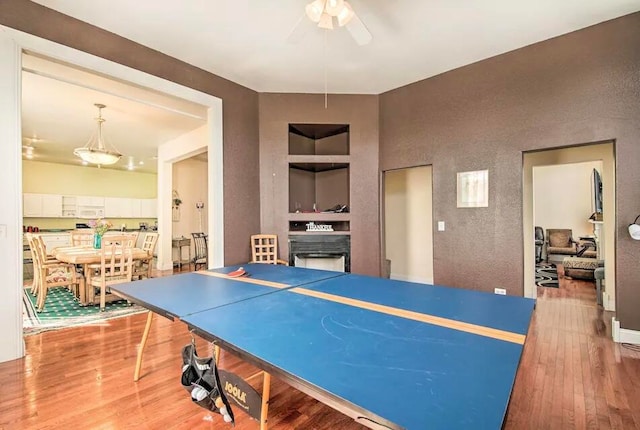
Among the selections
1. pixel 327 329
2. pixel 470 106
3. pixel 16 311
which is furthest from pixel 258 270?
pixel 470 106

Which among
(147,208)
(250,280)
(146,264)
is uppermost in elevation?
(147,208)

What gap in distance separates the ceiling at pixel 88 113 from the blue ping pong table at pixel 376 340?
2988 millimetres

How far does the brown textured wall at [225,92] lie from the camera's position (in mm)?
2783

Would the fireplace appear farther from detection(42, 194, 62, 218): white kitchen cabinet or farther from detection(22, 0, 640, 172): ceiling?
detection(42, 194, 62, 218): white kitchen cabinet

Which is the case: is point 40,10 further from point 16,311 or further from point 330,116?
point 330,116

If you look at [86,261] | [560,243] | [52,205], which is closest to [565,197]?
[560,243]

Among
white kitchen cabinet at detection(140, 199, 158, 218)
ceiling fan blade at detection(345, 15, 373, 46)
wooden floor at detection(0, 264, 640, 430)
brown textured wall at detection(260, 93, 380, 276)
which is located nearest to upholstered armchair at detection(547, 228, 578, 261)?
wooden floor at detection(0, 264, 640, 430)

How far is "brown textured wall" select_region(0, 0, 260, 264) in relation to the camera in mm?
2783

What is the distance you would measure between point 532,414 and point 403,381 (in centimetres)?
159

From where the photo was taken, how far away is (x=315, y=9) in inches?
87.8

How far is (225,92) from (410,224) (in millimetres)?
3768

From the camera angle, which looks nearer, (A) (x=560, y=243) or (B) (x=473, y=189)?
(B) (x=473, y=189)

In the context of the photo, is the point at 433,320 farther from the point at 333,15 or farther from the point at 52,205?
the point at 52,205

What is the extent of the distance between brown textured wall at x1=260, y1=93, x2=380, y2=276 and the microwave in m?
6.55
